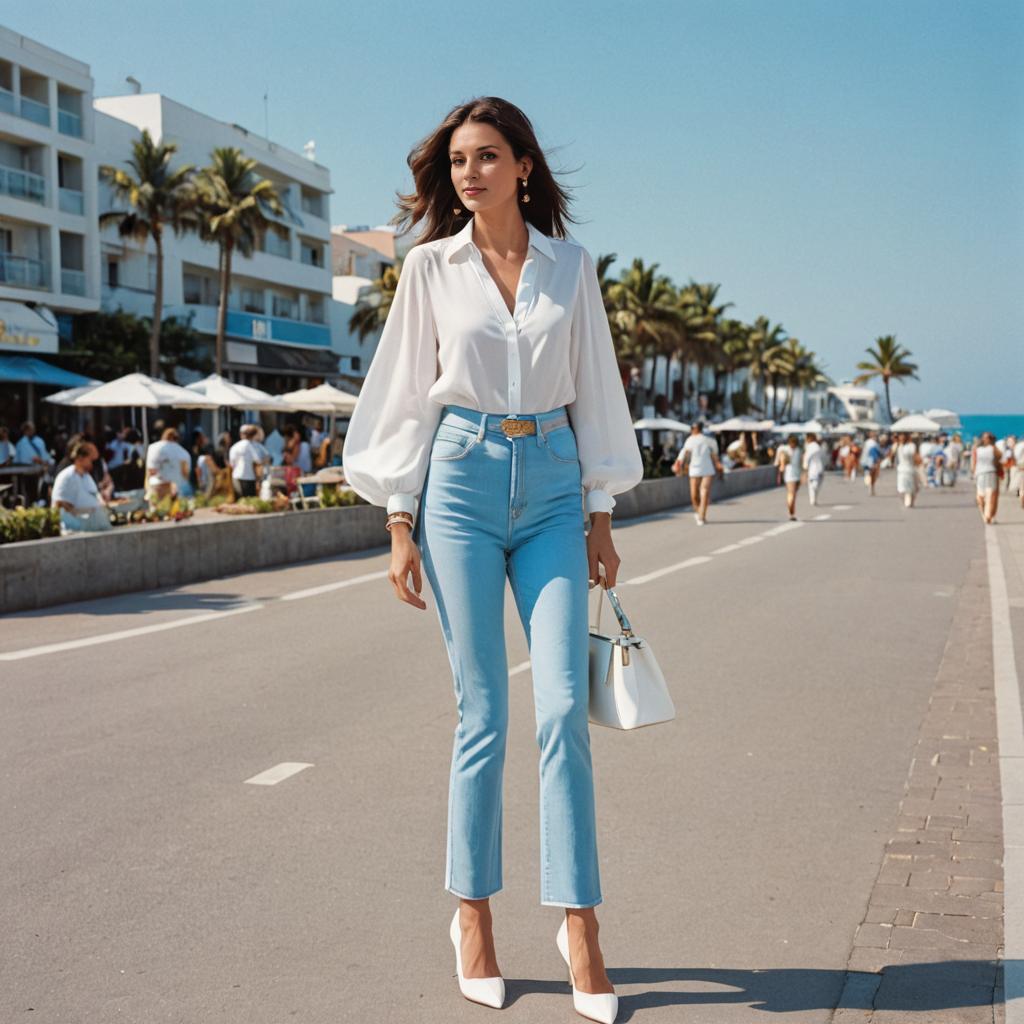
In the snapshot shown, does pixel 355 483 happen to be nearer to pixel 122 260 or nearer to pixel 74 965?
pixel 74 965

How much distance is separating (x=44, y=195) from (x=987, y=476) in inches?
1156

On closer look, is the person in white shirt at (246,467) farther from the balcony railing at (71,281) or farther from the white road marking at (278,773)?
the balcony railing at (71,281)

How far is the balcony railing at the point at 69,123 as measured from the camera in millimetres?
43438

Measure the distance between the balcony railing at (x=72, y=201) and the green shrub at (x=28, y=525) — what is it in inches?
1303

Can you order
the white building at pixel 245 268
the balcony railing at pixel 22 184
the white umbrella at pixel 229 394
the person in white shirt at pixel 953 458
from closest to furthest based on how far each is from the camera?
the white umbrella at pixel 229 394, the balcony railing at pixel 22 184, the person in white shirt at pixel 953 458, the white building at pixel 245 268

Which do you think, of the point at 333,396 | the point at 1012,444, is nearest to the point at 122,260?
the point at 333,396

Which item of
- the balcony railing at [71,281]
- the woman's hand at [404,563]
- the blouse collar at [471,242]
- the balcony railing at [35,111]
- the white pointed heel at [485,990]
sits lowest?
the white pointed heel at [485,990]

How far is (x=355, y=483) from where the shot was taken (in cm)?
345

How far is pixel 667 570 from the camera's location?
15695 mm

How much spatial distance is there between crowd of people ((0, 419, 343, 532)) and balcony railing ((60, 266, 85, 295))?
24.7ft

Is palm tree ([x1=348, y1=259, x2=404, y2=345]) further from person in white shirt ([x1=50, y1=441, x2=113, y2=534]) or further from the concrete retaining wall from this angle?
person in white shirt ([x1=50, y1=441, x2=113, y2=534])

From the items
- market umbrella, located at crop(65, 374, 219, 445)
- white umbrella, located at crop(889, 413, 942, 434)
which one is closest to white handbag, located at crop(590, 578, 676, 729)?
market umbrella, located at crop(65, 374, 219, 445)

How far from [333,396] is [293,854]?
29159 millimetres


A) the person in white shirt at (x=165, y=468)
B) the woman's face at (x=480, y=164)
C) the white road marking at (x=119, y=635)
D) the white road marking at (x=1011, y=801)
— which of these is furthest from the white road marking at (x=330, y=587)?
the woman's face at (x=480, y=164)
